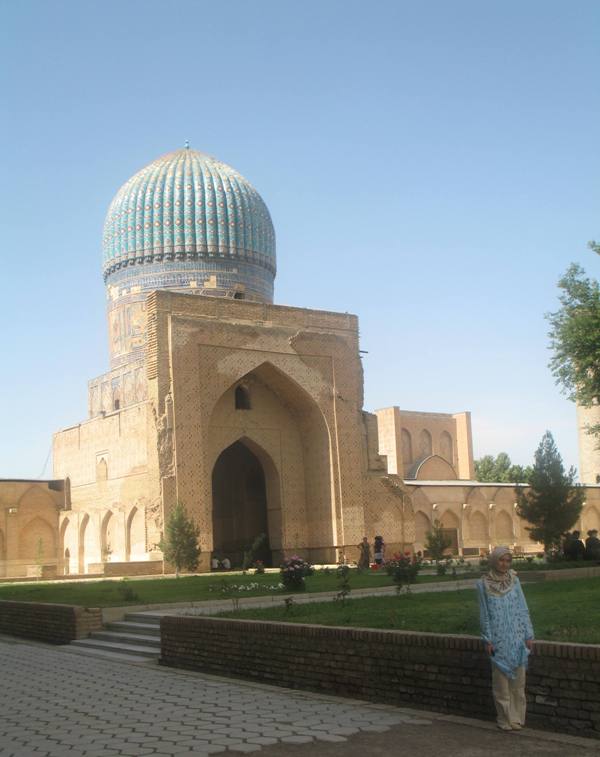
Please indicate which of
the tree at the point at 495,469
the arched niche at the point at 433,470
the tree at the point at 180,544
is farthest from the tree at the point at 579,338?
the tree at the point at 495,469

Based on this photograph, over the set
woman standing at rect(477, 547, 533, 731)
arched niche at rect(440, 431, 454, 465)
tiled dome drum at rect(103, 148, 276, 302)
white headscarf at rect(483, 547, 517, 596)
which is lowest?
woman standing at rect(477, 547, 533, 731)

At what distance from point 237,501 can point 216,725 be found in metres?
20.4

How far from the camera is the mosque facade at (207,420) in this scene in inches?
812

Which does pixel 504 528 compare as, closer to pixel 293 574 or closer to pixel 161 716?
pixel 293 574

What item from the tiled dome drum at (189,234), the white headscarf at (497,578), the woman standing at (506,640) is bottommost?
the woman standing at (506,640)

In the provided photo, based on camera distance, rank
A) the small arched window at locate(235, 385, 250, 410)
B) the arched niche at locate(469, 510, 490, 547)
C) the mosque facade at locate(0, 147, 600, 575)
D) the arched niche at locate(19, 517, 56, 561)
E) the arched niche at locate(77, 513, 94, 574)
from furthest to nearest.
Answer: the arched niche at locate(469, 510, 490, 547)
the arched niche at locate(19, 517, 56, 561)
the arched niche at locate(77, 513, 94, 574)
the small arched window at locate(235, 385, 250, 410)
the mosque facade at locate(0, 147, 600, 575)

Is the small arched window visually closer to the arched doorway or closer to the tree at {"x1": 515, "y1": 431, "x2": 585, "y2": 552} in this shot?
the arched doorway

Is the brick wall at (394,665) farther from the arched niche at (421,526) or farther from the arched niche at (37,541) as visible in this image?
the arched niche at (421,526)

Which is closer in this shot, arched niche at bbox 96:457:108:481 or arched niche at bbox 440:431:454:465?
A: arched niche at bbox 96:457:108:481

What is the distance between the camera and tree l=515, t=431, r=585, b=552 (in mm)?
18234

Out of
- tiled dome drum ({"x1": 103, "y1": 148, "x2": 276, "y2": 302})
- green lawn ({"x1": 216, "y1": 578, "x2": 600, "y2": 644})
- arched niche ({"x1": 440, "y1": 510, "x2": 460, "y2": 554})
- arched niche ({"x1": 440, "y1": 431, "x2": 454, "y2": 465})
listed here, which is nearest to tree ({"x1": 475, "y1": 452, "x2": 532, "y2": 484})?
arched niche ({"x1": 440, "y1": 431, "x2": 454, "y2": 465})

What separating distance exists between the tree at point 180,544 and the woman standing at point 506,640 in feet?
47.2

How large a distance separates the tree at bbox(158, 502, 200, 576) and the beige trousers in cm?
1439

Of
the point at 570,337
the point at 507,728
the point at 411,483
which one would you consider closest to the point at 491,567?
the point at 507,728
